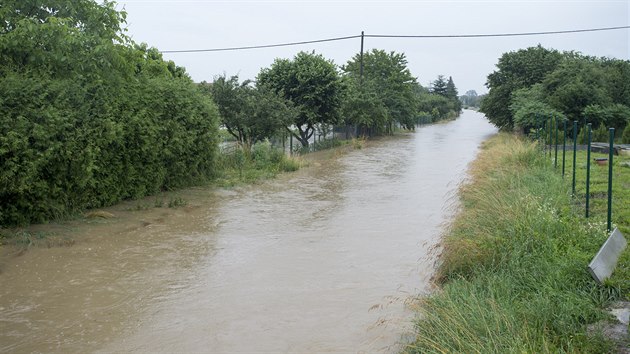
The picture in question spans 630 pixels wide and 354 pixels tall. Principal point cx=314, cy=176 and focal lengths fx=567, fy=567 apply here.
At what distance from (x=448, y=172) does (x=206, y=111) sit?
954 centimetres

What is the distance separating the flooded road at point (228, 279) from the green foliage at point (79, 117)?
68 centimetres

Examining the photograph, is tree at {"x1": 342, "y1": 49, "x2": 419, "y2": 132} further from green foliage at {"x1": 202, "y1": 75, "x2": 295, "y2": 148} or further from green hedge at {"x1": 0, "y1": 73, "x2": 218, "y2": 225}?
green hedge at {"x1": 0, "y1": 73, "x2": 218, "y2": 225}

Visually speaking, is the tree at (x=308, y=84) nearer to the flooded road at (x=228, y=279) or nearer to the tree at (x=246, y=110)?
the tree at (x=246, y=110)

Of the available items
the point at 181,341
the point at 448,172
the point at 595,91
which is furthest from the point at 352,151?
the point at 181,341

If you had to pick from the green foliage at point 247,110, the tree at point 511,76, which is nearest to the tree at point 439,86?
the tree at point 511,76

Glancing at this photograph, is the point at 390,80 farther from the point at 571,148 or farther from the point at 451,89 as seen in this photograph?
the point at 451,89

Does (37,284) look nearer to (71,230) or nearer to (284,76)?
(71,230)

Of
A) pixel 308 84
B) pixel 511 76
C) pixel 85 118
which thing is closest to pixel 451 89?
pixel 511 76

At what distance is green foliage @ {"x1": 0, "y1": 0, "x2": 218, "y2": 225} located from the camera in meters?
9.41

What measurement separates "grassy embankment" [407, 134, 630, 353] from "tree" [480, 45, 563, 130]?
3552cm

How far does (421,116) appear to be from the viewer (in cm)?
7088

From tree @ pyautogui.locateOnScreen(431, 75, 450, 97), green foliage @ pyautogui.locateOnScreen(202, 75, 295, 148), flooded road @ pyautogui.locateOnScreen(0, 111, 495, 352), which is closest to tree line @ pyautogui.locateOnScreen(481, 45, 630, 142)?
green foliage @ pyautogui.locateOnScreen(202, 75, 295, 148)

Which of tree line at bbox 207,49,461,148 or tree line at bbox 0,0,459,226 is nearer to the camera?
tree line at bbox 0,0,459,226

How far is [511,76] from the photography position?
44812 millimetres
